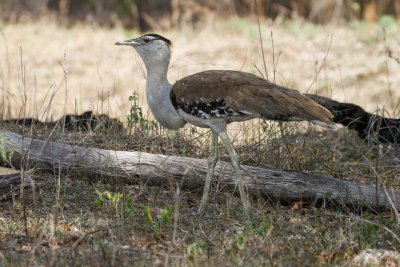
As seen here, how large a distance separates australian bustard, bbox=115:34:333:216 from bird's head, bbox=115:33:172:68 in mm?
100

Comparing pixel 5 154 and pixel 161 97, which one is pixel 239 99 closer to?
pixel 161 97

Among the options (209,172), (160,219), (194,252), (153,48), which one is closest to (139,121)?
(153,48)

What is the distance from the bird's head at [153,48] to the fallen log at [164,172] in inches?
29.0

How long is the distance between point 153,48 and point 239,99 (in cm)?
99

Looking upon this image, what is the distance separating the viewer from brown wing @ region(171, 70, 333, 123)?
18.2 ft

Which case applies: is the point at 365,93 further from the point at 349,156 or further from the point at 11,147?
the point at 11,147

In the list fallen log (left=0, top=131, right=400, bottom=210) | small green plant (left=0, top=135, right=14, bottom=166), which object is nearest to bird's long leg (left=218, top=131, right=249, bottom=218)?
fallen log (left=0, top=131, right=400, bottom=210)

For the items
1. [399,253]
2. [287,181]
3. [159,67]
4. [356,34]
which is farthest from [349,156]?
[356,34]

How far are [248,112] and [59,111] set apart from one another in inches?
234

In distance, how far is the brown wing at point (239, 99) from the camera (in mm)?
5559

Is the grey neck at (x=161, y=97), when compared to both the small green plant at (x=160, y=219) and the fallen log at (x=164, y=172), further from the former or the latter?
the small green plant at (x=160, y=219)

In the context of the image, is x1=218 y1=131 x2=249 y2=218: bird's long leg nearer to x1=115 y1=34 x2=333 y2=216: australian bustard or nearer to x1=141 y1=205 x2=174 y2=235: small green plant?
x1=115 y1=34 x2=333 y2=216: australian bustard

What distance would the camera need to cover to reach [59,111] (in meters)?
11.1

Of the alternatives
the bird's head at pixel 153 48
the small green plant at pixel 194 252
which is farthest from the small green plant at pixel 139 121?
the small green plant at pixel 194 252
